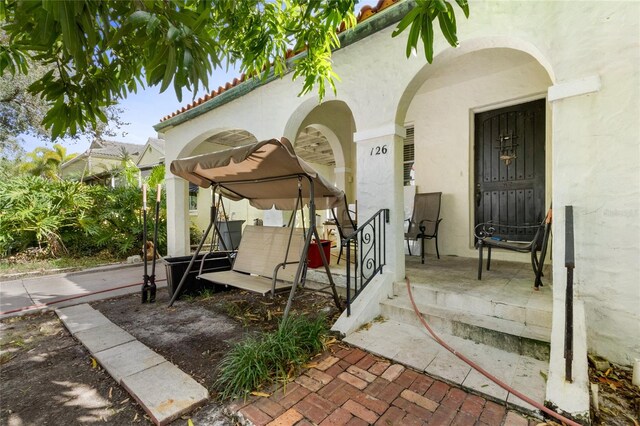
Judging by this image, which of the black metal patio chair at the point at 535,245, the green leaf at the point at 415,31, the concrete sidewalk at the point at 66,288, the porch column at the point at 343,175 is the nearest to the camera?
the green leaf at the point at 415,31

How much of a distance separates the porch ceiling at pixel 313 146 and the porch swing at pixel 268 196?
352cm

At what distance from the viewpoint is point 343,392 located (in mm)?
2133

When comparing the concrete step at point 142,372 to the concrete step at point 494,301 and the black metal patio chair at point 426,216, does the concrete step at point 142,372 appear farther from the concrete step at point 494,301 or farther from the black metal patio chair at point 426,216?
the black metal patio chair at point 426,216

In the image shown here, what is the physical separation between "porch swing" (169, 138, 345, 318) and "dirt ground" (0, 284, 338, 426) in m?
0.44

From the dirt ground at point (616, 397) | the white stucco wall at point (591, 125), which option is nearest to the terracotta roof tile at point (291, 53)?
the white stucco wall at point (591, 125)

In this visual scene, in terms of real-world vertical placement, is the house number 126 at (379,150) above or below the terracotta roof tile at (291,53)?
below

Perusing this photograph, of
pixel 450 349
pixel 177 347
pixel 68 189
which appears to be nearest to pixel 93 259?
pixel 68 189

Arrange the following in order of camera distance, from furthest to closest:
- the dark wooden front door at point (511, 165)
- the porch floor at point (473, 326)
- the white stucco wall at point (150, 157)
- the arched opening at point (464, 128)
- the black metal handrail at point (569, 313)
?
the white stucco wall at point (150, 157) → the dark wooden front door at point (511, 165) → the arched opening at point (464, 128) → the porch floor at point (473, 326) → the black metal handrail at point (569, 313)

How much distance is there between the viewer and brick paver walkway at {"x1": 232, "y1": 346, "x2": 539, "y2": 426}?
1.85m

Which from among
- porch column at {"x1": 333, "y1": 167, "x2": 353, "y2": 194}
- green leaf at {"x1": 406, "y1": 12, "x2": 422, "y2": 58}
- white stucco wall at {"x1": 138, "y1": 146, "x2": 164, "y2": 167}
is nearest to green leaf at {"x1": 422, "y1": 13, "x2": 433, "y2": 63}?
green leaf at {"x1": 406, "y1": 12, "x2": 422, "y2": 58}

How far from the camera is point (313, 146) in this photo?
1008 cm

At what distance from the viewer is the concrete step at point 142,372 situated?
198 cm

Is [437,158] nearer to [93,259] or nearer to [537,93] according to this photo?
[537,93]

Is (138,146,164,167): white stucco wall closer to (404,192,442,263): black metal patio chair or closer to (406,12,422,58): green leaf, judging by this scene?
(404,192,442,263): black metal patio chair
